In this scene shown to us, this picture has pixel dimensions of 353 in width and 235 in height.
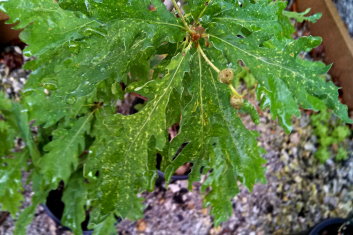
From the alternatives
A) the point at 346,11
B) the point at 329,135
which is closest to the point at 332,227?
the point at 329,135

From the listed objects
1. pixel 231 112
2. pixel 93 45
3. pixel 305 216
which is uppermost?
pixel 93 45

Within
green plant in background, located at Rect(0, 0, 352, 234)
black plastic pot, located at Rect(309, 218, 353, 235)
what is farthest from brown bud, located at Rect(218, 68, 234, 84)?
black plastic pot, located at Rect(309, 218, 353, 235)

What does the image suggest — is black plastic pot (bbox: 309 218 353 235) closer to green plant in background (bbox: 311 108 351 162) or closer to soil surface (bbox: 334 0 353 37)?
green plant in background (bbox: 311 108 351 162)

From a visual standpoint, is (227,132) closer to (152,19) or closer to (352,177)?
(152,19)

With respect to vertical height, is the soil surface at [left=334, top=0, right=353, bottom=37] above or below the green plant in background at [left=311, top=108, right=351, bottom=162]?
above

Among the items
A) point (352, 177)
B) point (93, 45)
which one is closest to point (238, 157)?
point (93, 45)

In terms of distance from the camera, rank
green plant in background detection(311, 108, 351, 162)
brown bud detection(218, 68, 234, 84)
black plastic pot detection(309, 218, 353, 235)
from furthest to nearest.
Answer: green plant in background detection(311, 108, 351, 162), black plastic pot detection(309, 218, 353, 235), brown bud detection(218, 68, 234, 84)
